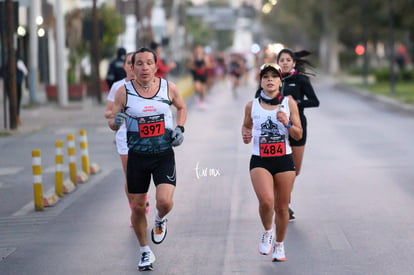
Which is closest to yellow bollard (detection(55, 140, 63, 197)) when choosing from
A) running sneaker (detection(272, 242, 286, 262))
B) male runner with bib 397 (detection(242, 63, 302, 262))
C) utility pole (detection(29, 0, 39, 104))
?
male runner with bib 397 (detection(242, 63, 302, 262))

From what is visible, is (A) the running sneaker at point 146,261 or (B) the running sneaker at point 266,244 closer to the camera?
(A) the running sneaker at point 146,261

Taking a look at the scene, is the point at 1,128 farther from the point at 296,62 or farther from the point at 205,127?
the point at 296,62

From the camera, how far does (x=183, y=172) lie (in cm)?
1559

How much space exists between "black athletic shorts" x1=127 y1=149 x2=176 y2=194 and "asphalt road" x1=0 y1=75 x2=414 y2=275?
2.23 ft

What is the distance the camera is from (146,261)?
8.39m

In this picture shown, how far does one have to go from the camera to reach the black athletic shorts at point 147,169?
8.40 meters

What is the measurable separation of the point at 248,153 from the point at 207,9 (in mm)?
120691

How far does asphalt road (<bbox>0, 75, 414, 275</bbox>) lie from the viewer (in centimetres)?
867

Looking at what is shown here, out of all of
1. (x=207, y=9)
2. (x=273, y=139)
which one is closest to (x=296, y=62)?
(x=273, y=139)

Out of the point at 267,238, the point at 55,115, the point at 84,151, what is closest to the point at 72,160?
the point at 84,151

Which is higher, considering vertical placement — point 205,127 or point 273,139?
point 273,139

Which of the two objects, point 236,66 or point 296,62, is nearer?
point 296,62

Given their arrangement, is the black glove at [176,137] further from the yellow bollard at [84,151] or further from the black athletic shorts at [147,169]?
the yellow bollard at [84,151]

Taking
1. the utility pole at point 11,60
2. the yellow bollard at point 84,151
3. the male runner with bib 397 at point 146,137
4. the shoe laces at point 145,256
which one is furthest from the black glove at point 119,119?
the utility pole at point 11,60
